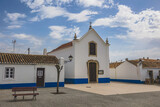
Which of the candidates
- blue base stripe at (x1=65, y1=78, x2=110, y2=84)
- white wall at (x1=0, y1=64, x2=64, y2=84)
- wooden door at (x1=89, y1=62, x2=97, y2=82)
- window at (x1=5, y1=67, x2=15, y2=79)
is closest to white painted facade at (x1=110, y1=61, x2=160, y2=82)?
blue base stripe at (x1=65, y1=78, x2=110, y2=84)

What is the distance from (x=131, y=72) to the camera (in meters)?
25.2

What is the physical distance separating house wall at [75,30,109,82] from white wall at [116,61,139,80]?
3.78 meters

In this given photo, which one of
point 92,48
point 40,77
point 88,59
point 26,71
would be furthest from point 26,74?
point 92,48

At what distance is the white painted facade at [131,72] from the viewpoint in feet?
78.6

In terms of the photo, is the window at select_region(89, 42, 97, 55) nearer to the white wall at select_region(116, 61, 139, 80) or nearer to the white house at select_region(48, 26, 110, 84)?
the white house at select_region(48, 26, 110, 84)

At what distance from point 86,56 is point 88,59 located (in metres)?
0.55

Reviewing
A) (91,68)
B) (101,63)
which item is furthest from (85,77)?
(101,63)

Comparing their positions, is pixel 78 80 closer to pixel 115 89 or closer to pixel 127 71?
pixel 115 89

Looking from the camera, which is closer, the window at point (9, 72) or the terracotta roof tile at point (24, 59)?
the window at point (9, 72)

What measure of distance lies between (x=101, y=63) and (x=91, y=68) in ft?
6.70

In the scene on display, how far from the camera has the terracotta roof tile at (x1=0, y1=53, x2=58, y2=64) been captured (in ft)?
51.3

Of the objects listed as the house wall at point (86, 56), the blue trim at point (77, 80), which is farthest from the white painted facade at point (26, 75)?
the house wall at point (86, 56)

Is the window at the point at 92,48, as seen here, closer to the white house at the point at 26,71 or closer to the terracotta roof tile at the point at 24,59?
the terracotta roof tile at the point at 24,59

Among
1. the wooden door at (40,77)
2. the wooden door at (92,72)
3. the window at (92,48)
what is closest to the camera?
the wooden door at (40,77)
